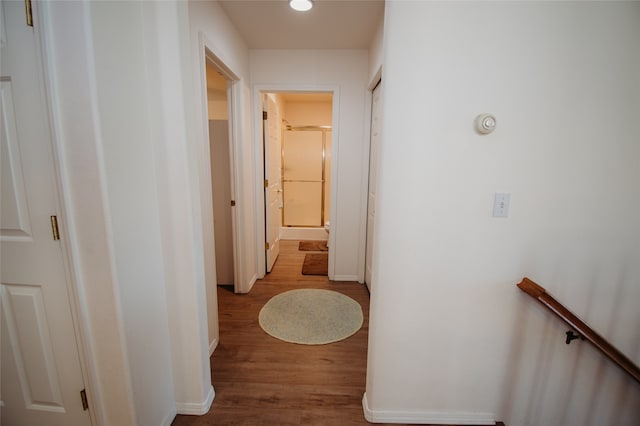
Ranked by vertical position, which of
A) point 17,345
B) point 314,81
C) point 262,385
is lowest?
point 262,385

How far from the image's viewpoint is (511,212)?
128 centimetres

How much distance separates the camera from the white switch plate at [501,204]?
126cm

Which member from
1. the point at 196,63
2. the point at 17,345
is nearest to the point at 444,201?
the point at 196,63

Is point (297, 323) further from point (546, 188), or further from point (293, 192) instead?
point (293, 192)

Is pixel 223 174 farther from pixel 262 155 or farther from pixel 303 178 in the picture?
pixel 303 178

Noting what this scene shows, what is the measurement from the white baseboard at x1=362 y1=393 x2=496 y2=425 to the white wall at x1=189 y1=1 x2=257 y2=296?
143 centimetres

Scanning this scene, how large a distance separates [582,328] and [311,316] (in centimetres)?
185

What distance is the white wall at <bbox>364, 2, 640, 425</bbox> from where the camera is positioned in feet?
3.82

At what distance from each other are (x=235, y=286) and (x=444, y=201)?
7.67ft

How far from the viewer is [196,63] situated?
1.62 m

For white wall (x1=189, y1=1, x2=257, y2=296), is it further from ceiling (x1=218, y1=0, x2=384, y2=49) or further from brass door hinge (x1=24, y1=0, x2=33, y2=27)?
brass door hinge (x1=24, y1=0, x2=33, y2=27)

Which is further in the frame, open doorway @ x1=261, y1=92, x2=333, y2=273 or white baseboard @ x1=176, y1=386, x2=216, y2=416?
open doorway @ x1=261, y1=92, x2=333, y2=273

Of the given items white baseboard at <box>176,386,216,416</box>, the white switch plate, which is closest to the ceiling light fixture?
the white switch plate

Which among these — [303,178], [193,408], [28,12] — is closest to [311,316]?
[193,408]
